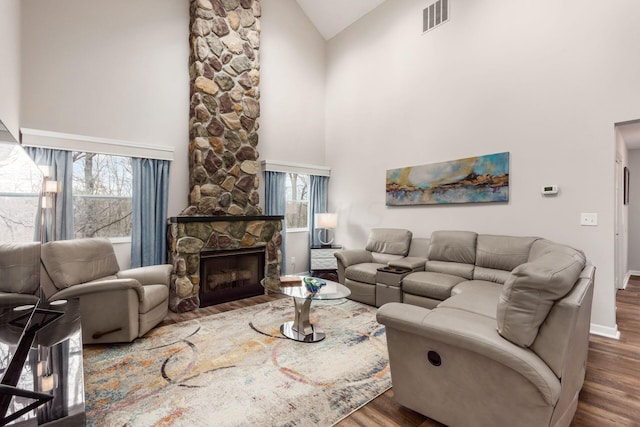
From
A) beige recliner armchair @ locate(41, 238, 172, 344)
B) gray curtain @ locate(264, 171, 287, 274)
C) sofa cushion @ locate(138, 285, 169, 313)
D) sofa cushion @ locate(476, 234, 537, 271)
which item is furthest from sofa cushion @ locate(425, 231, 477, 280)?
beige recliner armchair @ locate(41, 238, 172, 344)

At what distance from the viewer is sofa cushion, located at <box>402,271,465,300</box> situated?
3.27m

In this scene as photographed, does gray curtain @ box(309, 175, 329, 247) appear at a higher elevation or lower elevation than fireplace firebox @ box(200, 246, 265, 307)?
higher

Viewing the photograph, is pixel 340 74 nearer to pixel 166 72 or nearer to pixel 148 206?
pixel 166 72

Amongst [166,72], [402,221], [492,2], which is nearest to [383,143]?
[402,221]

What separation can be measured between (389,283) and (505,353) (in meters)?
2.35

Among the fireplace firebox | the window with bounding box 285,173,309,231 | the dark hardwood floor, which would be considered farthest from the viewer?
the window with bounding box 285,173,309,231

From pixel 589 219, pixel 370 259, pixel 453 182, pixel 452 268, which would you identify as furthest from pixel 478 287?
pixel 370 259

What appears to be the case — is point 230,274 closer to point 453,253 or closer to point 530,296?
point 453,253

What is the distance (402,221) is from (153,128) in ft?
12.7

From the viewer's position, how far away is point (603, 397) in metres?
2.04

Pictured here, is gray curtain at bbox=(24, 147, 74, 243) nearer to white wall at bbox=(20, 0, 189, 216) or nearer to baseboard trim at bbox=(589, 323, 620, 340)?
white wall at bbox=(20, 0, 189, 216)

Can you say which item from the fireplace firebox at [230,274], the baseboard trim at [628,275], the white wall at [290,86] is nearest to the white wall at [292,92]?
the white wall at [290,86]

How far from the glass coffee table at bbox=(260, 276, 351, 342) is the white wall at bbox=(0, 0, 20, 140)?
2619 mm

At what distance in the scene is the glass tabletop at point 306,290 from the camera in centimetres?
281
